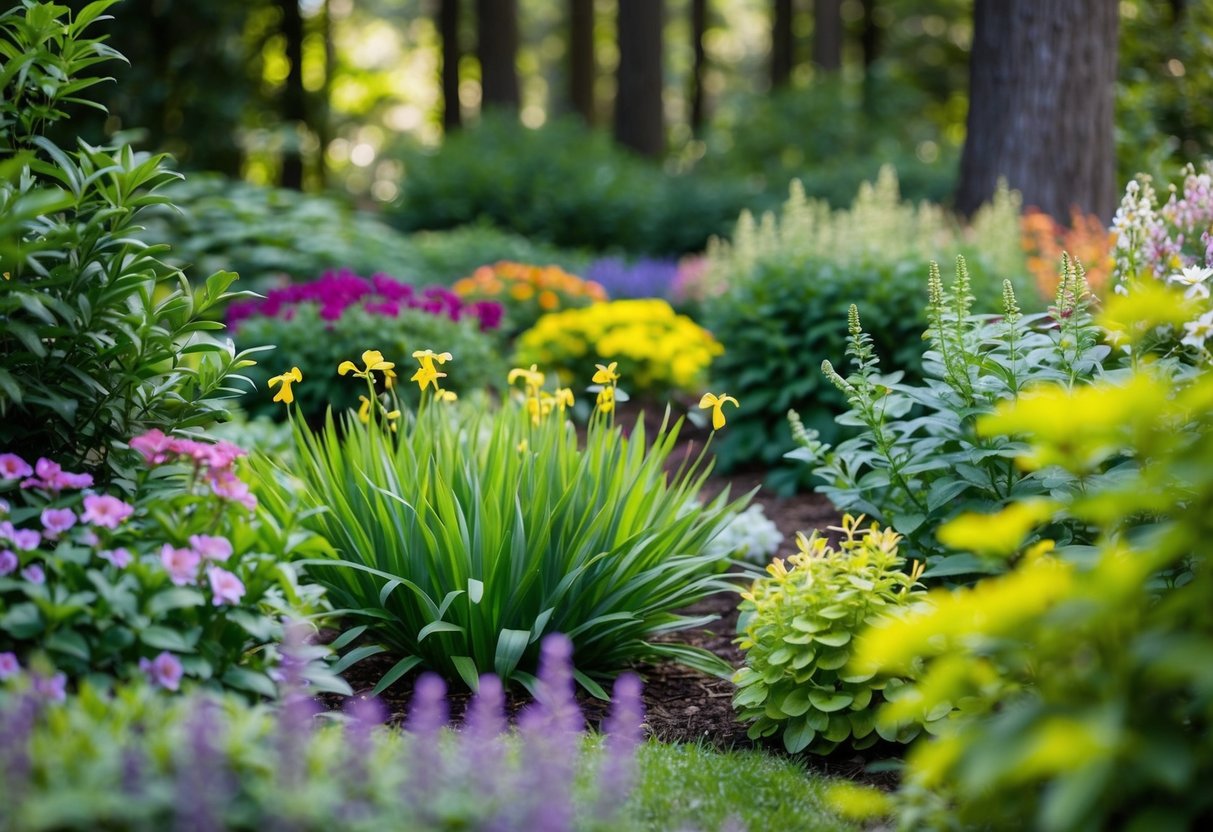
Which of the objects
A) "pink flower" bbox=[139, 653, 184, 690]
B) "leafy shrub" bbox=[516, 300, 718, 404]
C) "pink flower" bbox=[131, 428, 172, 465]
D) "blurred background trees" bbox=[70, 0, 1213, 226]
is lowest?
"leafy shrub" bbox=[516, 300, 718, 404]

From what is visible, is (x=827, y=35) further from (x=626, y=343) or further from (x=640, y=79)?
(x=626, y=343)

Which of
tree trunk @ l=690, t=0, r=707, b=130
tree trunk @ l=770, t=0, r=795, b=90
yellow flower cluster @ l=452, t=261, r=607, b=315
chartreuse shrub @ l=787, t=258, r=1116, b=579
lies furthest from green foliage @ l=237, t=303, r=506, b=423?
tree trunk @ l=690, t=0, r=707, b=130

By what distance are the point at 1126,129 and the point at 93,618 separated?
9.30 metres

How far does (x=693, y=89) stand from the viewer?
83.0 ft

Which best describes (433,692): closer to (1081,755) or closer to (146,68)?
(1081,755)

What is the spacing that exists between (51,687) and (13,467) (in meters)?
0.64

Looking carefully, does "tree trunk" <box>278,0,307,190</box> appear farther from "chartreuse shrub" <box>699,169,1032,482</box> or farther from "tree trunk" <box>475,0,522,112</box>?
"chartreuse shrub" <box>699,169,1032,482</box>

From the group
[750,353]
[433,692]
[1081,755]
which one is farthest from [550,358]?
[1081,755]

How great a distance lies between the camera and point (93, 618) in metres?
2.31

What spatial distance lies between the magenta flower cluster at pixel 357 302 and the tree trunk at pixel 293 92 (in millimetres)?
11590

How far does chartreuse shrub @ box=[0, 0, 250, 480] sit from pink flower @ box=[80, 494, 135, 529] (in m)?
0.36

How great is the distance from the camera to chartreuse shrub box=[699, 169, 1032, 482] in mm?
5602

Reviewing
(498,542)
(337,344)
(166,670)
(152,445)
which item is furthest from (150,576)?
(337,344)

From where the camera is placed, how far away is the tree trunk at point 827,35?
1984 centimetres
